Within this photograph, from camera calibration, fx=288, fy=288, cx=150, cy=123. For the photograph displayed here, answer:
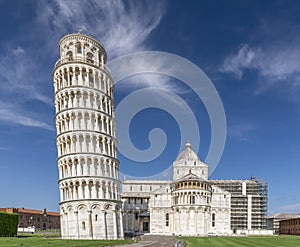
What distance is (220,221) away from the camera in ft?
245

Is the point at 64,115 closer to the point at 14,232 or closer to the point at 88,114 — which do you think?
the point at 88,114

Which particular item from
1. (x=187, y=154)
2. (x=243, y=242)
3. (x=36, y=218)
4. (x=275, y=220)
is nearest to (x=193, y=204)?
(x=187, y=154)

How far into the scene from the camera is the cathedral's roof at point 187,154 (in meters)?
92.4

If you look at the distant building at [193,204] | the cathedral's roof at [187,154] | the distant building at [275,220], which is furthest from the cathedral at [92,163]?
the distant building at [275,220]

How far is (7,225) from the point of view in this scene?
48031 millimetres

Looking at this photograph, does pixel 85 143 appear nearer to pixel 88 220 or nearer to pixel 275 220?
pixel 88 220

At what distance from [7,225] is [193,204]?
40.8m

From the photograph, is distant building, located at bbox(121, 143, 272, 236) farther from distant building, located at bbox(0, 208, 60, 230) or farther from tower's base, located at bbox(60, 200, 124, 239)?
distant building, located at bbox(0, 208, 60, 230)

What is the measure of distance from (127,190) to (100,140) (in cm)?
5046

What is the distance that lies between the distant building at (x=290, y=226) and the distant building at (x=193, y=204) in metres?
7.48

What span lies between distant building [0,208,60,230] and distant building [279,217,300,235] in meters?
82.2

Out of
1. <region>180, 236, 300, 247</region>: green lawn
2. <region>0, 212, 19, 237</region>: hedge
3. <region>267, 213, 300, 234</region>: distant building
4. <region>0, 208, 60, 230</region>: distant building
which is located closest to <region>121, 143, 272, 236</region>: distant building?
<region>267, 213, 300, 234</region>: distant building

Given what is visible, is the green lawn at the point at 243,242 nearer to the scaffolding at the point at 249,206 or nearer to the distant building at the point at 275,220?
the scaffolding at the point at 249,206

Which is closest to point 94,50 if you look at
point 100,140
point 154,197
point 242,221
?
point 100,140
